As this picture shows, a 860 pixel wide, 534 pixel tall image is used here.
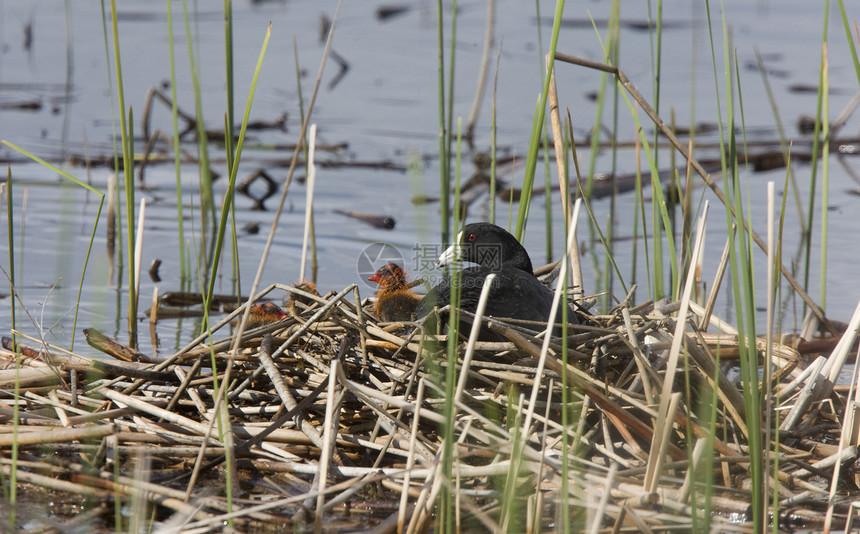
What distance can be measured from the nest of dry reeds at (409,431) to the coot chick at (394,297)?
0.28 m

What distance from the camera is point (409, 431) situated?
271cm

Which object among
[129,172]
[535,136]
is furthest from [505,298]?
[129,172]

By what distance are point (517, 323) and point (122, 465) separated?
4.17 feet

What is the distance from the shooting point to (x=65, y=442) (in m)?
2.66

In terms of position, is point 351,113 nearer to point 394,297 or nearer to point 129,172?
point 129,172

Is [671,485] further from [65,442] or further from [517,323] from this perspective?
[65,442]

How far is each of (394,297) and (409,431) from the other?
2.96ft

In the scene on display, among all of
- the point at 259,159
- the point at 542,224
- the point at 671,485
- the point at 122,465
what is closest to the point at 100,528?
the point at 122,465

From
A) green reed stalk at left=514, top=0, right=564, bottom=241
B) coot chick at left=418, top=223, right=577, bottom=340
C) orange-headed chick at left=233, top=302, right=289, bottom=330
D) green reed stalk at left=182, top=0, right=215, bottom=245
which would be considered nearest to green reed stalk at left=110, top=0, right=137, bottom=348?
green reed stalk at left=182, top=0, right=215, bottom=245

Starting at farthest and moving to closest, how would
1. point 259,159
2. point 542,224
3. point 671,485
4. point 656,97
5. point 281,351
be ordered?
point 259,159, point 542,224, point 656,97, point 281,351, point 671,485

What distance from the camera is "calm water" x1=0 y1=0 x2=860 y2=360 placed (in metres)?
5.37

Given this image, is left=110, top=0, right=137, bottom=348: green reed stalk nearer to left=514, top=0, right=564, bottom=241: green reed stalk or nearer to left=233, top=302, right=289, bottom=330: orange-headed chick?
left=233, top=302, right=289, bottom=330: orange-headed chick

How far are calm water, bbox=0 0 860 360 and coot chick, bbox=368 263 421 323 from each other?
19.9 inches

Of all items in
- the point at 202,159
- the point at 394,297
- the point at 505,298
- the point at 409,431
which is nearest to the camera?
the point at 409,431
